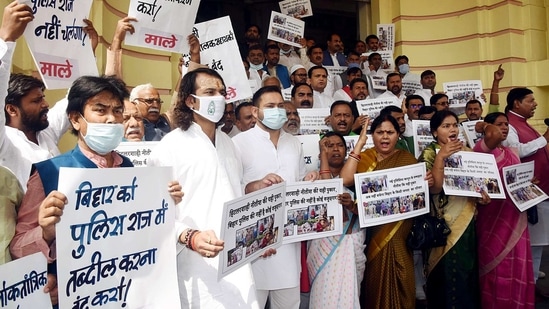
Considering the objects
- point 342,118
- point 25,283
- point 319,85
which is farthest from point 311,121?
point 25,283

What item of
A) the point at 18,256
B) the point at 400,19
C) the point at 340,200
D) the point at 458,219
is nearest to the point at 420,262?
the point at 458,219

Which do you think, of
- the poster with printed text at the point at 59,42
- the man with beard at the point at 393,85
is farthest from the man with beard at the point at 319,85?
the poster with printed text at the point at 59,42

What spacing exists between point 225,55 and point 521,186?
261 centimetres

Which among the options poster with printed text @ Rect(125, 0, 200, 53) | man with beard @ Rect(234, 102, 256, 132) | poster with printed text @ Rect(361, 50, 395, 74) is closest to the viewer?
poster with printed text @ Rect(125, 0, 200, 53)

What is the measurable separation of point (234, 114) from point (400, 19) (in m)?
5.96

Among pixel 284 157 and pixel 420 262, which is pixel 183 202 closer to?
pixel 284 157

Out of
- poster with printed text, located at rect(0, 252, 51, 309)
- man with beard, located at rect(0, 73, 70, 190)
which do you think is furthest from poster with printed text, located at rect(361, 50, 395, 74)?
poster with printed text, located at rect(0, 252, 51, 309)

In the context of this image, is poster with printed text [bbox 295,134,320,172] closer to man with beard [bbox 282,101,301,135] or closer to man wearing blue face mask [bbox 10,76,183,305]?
man with beard [bbox 282,101,301,135]

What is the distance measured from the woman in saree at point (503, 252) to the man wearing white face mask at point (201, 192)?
7.74 feet

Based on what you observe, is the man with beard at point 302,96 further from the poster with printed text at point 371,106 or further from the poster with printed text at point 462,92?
the poster with printed text at point 462,92

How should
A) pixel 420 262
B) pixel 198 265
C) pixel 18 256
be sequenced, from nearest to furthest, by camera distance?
1. pixel 18 256
2. pixel 198 265
3. pixel 420 262

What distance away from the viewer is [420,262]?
14.4 feet

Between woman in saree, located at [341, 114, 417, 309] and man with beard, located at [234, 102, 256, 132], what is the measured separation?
1.11 meters

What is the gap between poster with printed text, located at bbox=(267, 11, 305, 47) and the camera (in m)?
6.97
